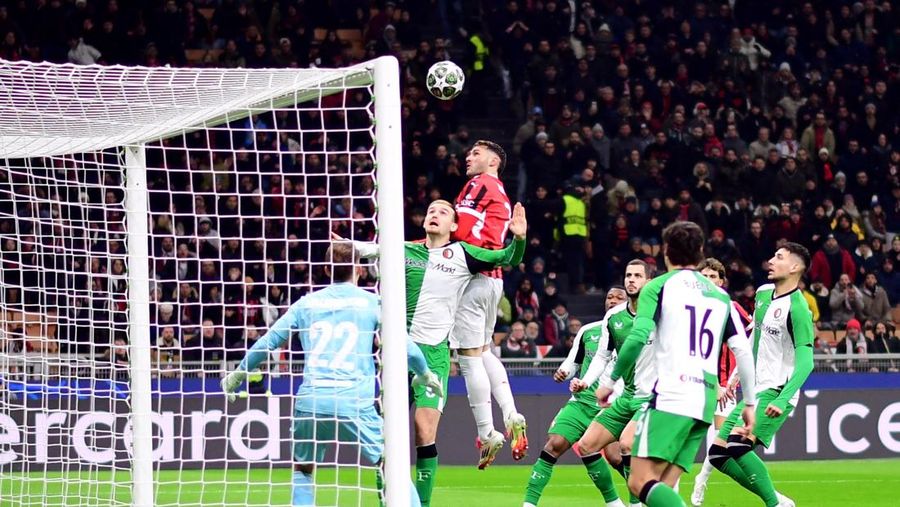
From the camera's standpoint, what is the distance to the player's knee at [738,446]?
34.6 feet

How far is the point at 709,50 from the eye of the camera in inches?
928

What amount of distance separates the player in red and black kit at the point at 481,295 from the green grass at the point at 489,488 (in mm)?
1721

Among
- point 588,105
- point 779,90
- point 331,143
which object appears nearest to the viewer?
point 331,143

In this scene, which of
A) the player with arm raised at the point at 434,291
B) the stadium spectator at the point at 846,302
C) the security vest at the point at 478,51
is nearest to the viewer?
the player with arm raised at the point at 434,291

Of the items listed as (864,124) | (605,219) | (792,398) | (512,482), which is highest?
(864,124)

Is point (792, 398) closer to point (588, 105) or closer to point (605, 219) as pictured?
point (605, 219)

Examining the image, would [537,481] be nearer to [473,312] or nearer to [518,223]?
[473,312]

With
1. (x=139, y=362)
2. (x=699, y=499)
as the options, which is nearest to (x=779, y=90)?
(x=699, y=499)

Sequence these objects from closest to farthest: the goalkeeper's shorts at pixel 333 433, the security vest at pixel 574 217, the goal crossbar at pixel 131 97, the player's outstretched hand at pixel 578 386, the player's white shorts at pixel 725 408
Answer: the goal crossbar at pixel 131 97, the goalkeeper's shorts at pixel 333 433, the player's outstretched hand at pixel 578 386, the player's white shorts at pixel 725 408, the security vest at pixel 574 217

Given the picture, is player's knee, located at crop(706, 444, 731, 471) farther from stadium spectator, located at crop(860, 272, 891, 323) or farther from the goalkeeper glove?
stadium spectator, located at crop(860, 272, 891, 323)

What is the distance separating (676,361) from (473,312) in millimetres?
3025

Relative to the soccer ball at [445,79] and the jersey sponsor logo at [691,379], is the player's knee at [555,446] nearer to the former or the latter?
the soccer ball at [445,79]

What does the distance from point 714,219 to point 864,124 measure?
14.0 ft

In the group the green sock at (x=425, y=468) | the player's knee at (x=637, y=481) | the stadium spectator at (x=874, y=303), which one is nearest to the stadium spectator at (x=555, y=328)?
the stadium spectator at (x=874, y=303)
